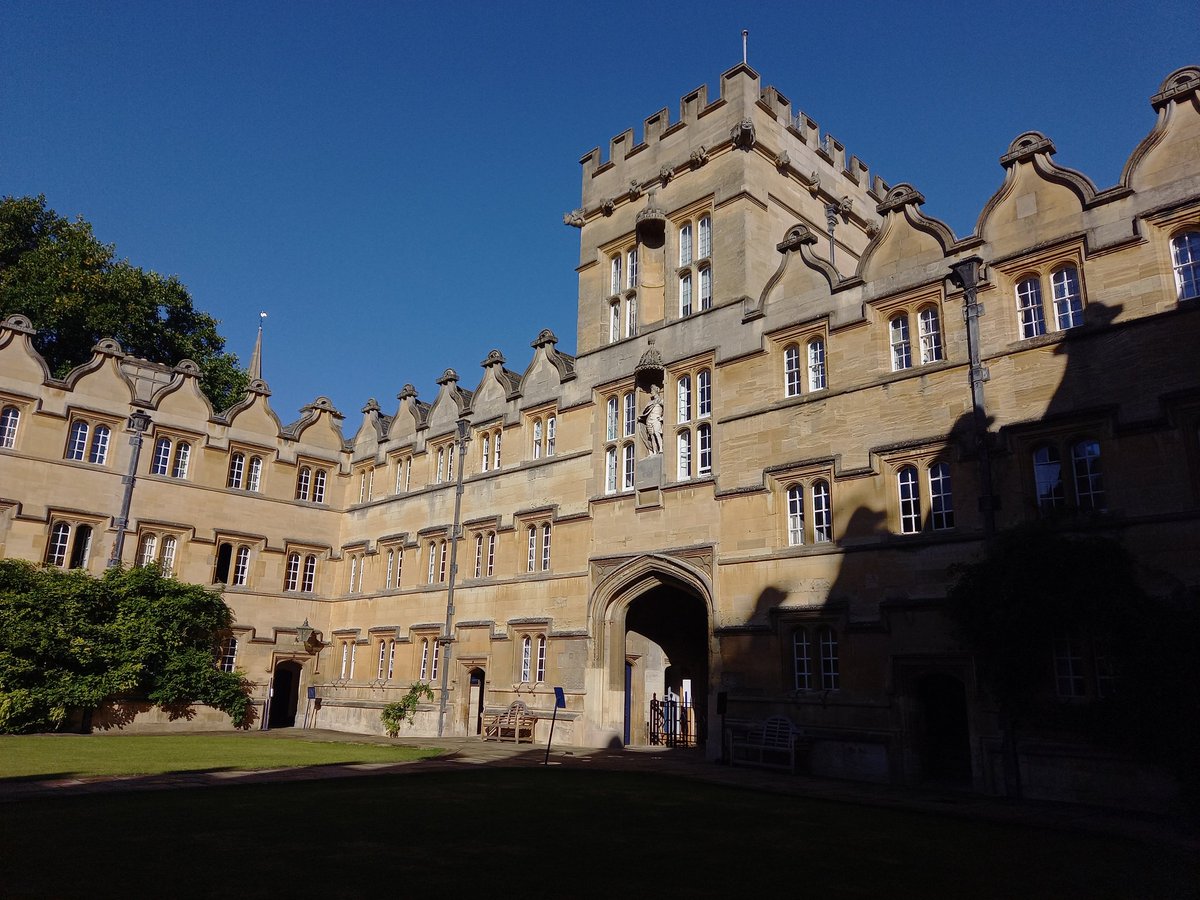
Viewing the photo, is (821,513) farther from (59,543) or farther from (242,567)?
(59,543)

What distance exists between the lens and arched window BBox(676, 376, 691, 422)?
24.6 metres

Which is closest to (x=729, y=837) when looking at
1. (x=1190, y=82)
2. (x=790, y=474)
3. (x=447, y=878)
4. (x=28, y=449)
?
(x=447, y=878)

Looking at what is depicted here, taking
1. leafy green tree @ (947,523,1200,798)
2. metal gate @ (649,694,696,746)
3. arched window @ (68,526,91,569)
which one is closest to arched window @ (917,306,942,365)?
leafy green tree @ (947,523,1200,798)

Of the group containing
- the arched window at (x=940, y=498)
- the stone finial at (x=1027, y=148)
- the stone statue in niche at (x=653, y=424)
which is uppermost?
the stone finial at (x=1027, y=148)

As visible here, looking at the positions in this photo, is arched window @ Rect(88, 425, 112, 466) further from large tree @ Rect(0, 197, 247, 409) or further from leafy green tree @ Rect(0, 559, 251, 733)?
large tree @ Rect(0, 197, 247, 409)

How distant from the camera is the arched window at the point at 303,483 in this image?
36.4 m

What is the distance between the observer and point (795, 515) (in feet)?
69.9

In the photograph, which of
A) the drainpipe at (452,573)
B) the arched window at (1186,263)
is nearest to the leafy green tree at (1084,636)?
the arched window at (1186,263)

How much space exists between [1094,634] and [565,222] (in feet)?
68.6

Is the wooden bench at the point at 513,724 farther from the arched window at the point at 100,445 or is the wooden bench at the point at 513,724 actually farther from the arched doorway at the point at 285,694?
the arched window at the point at 100,445

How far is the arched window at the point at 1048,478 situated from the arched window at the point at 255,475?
28.7 m

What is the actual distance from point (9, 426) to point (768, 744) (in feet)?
88.1

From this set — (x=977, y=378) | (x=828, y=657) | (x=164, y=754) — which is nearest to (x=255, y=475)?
(x=164, y=754)

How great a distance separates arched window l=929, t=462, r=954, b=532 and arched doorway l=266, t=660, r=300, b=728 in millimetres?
26239
